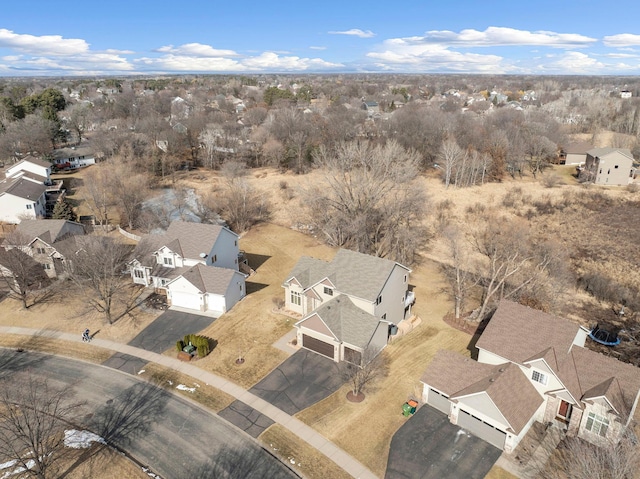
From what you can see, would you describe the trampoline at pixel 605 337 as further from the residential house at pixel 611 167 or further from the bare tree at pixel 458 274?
the residential house at pixel 611 167

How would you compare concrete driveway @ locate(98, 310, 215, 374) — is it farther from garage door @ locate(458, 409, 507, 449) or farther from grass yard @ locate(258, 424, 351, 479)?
garage door @ locate(458, 409, 507, 449)

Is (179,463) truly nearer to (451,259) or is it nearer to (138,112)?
(451,259)

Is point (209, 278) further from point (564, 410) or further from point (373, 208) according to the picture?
point (564, 410)

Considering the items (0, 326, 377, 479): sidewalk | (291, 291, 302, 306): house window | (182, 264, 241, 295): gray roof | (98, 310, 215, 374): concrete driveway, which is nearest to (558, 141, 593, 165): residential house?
(291, 291, 302, 306): house window

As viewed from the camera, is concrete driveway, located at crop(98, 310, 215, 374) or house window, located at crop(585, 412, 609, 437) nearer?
house window, located at crop(585, 412, 609, 437)

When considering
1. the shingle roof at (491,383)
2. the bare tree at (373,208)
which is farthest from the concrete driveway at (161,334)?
the bare tree at (373,208)
